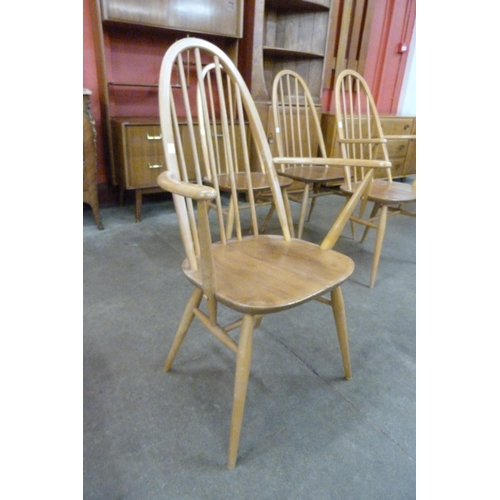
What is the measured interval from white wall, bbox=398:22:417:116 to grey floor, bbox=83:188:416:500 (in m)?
3.29

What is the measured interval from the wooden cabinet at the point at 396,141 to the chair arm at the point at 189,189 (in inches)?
98.8

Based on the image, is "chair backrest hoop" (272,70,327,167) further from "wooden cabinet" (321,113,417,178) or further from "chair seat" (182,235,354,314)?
"chair seat" (182,235,354,314)

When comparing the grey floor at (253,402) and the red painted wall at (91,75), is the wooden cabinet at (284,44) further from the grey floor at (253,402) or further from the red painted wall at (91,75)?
the grey floor at (253,402)

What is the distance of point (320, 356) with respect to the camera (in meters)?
1.23

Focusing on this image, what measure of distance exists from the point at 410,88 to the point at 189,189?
171 inches

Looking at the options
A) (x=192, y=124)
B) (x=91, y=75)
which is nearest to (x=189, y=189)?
(x=192, y=124)

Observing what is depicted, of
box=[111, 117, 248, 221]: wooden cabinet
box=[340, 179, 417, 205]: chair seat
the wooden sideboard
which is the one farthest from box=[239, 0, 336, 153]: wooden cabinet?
the wooden sideboard

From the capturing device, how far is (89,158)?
206cm

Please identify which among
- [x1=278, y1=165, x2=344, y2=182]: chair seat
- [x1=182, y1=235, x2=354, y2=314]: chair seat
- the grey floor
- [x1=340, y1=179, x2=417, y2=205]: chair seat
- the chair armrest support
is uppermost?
the chair armrest support

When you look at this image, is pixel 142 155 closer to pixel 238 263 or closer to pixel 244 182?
pixel 244 182

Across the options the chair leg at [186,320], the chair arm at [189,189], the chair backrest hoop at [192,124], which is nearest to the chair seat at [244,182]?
the chair backrest hoop at [192,124]

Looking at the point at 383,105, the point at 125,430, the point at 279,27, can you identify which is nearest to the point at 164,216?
the point at 125,430

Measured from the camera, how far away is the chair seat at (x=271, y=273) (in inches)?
29.7

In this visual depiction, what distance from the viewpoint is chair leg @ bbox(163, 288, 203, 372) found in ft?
3.24
